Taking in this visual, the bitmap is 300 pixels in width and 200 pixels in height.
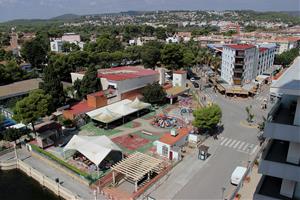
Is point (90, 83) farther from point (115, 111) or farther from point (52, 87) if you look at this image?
point (115, 111)

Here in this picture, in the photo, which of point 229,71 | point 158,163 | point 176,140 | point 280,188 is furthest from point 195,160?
point 229,71

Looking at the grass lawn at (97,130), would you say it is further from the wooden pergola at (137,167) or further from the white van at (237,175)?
the white van at (237,175)

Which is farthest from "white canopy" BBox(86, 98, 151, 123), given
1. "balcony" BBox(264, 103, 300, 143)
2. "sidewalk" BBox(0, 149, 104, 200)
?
"balcony" BBox(264, 103, 300, 143)

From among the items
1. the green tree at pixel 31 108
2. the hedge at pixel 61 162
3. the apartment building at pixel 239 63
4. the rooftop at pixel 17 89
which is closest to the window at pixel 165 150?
the hedge at pixel 61 162

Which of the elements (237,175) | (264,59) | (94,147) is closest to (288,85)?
(237,175)

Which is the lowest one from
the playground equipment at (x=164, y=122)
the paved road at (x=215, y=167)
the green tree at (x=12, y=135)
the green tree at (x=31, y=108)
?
the paved road at (x=215, y=167)

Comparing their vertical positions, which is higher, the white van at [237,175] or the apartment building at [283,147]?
the apartment building at [283,147]
